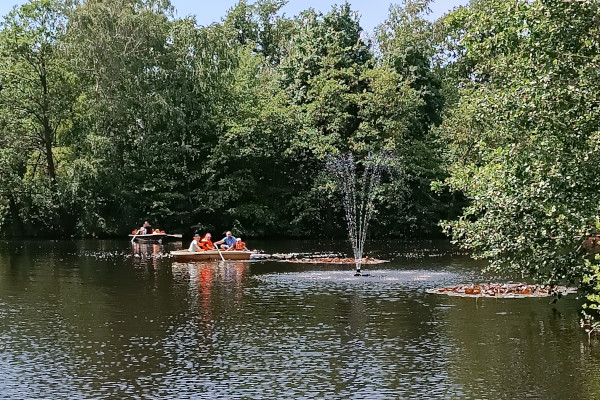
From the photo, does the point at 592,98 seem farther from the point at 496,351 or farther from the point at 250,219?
the point at 250,219

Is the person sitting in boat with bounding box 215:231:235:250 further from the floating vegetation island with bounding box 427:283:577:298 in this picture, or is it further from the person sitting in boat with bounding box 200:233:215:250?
the floating vegetation island with bounding box 427:283:577:298

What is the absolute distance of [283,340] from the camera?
1878 centimetres

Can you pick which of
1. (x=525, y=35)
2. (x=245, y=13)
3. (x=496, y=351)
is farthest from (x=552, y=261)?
Result: (x=245, y=13)

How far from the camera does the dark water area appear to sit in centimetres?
1461

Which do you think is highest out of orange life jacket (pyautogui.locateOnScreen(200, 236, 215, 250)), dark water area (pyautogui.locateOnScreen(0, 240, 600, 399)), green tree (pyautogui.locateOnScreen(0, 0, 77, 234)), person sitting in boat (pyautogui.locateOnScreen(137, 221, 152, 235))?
→ green tree (pyautogui.locateOnScreen(0, 0, 77, 234))

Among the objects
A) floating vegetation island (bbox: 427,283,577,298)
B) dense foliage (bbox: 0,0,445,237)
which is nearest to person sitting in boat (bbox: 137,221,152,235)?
dense foliage (bbox: 0,0,445,237)

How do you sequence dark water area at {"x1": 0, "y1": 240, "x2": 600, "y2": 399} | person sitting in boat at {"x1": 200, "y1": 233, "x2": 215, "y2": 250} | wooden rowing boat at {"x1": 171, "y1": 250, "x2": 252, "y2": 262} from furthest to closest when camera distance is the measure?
1. person sitting in boat at {"x1": 200, "y1": 233, "x2": 215, "y2": 250}
2. wooden rowing boat at {"x1": 171, "y1": 250, "x2": 252, "y2": 262}
3. dark water area at {"x1": 0, "y1": 240, "x2": 600, "y2": 399}

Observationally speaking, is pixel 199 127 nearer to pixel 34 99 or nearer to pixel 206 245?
pixel 34 99

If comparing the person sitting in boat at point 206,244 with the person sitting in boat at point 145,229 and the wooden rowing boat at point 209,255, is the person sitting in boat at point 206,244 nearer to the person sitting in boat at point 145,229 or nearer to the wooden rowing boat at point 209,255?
the wooden rowing boat at point 209,255

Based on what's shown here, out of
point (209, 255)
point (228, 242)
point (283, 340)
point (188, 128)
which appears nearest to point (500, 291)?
point (283, 340)

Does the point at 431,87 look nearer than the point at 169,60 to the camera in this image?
No

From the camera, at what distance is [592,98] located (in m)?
18.2

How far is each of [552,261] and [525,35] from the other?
5.63 m

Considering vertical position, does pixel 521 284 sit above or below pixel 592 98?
below
